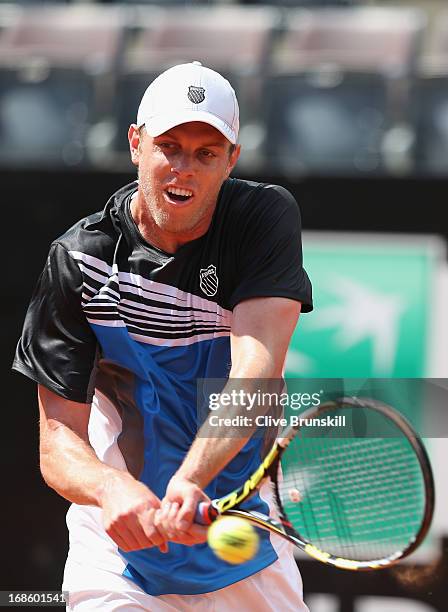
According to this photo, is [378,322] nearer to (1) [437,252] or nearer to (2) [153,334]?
(1) [437,252]

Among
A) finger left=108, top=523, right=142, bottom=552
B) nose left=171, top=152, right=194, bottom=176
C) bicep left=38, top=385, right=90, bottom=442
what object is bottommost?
finger left=108, top=523, right=142, bottom=552

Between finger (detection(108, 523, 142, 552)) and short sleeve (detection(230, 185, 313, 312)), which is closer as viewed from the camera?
finger (detection(108, 523, 142, 552))

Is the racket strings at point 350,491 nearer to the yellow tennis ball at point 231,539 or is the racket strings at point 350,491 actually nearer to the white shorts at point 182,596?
the white shorts at point 182,596

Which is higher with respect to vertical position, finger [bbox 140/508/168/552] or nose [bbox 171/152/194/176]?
nose [bbox 171/152/194/176]

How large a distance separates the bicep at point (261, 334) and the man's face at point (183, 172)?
0.91 feet

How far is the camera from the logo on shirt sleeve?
2.93 m

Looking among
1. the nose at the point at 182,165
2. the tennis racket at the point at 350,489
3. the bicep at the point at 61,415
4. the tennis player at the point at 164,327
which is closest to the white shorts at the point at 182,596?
the tennis player at the point at 164,327

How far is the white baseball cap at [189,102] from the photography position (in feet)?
8.94

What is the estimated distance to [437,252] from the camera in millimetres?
5047

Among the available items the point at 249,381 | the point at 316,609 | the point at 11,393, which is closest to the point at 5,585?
the point at 11,393

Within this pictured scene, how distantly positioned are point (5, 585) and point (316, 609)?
1451 mm

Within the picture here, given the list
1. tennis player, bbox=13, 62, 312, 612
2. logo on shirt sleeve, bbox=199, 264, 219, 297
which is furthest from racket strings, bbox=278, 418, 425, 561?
logo on shirt sleeve, bbox=199, 264, 219, 297

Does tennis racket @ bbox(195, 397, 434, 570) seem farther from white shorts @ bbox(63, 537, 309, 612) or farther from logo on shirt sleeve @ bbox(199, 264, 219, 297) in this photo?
logo on shirt sleeve @ bbox(199, 264, 219, 297)

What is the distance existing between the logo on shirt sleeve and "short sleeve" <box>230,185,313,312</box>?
0.07 meters
